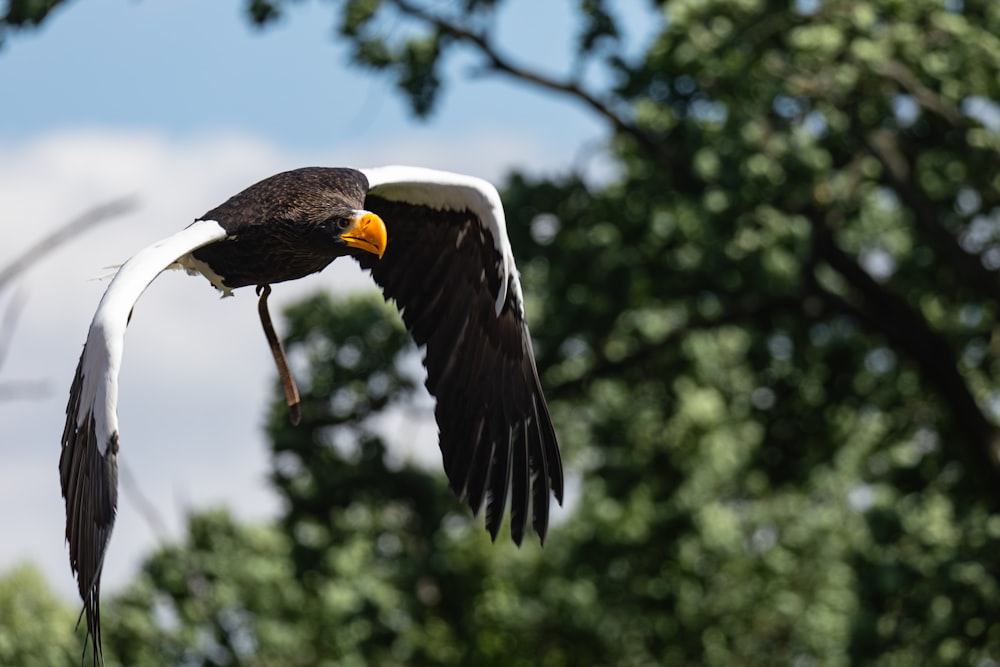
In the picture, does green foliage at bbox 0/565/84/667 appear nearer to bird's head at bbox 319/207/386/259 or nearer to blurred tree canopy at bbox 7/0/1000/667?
blurred tree canopy at bbox 7/0/1000/667

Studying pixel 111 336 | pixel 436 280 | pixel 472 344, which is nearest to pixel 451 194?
pixel 436 280

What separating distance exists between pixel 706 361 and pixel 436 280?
5750 millimetres

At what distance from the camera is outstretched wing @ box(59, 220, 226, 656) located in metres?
4.75

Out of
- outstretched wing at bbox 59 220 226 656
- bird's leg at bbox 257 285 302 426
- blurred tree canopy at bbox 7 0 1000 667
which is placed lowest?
blurred tree canopy at bbox 7 0 1000 667

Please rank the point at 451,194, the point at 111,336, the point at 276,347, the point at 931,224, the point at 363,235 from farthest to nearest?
the point at 931,224
the point at 451,194
the point at 276,347
the point at 363,235
the point at 111,336

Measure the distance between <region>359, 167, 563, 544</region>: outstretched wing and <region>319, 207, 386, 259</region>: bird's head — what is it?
2.82 ft

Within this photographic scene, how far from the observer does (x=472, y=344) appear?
267 inches

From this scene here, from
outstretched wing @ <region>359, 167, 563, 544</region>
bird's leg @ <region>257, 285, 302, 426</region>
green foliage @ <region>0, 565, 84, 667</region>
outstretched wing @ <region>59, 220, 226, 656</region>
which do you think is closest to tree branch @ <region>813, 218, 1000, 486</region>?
outstretched wing @ <region>359, 167, 563, 544</region>

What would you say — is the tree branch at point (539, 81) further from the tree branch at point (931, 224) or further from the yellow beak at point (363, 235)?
the yellow beak at point (363, 235)

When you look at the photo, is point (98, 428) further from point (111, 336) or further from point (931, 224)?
point (931, 224)

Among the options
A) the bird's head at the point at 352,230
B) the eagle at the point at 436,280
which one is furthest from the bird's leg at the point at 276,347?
the bird's head at the point at 352,230

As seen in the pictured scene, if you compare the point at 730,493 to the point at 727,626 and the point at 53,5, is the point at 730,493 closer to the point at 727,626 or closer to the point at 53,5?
the point at 727,626

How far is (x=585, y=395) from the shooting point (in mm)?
12211

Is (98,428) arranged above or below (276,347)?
above
